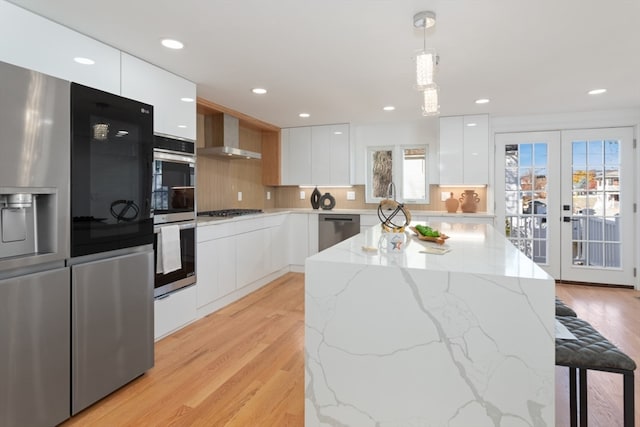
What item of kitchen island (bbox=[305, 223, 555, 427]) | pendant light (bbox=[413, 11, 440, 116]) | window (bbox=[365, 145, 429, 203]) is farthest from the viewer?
window (bbox=[365, 145, 429, 203])

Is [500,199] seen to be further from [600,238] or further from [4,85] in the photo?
[4,85]

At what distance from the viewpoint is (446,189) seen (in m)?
4.96

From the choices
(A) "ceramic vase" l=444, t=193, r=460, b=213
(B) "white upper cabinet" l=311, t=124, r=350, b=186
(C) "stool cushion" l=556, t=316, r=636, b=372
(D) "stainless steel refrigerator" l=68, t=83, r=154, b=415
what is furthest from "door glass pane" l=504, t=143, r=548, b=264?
(D) "stainless steel refrigerator" l=68, t=83, r=154, b=415

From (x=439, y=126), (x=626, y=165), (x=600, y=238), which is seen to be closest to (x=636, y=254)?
(x=600, y=238)

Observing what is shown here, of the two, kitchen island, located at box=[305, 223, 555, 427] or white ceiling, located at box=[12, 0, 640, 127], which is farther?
white ceiling, located at box=[12, 0, 640, 127]

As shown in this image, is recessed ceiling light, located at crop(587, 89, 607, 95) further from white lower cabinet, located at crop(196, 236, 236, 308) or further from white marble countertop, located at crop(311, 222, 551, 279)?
white lower cabinet, located at crop(196, 236, 236, 308)

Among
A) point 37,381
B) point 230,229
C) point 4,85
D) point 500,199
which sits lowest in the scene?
point 37,381

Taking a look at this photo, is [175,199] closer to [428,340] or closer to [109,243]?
[109,243]

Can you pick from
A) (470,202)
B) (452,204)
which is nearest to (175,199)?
(452,204)

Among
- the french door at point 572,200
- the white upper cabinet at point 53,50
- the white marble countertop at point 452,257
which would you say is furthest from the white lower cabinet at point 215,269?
the french door at point 572,200

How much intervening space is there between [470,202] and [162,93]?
3.84 metres

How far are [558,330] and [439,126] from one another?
357 cm

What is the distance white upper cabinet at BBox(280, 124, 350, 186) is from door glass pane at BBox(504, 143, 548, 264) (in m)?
2.22

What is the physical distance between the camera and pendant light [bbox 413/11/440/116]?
1.79 meters
